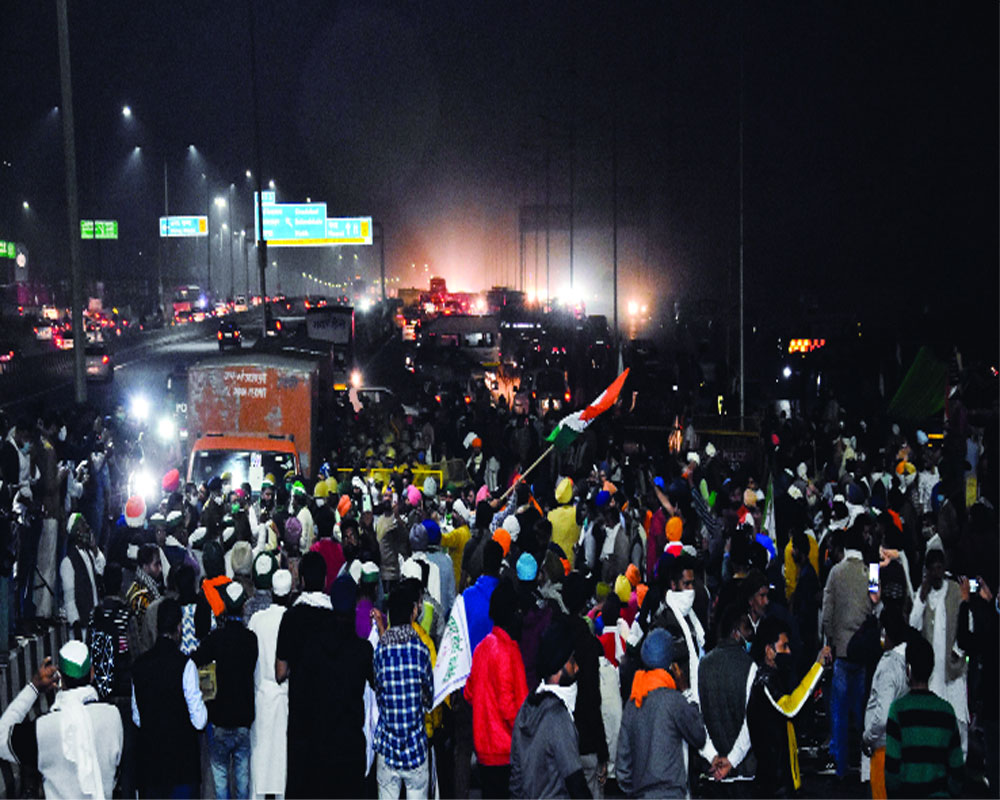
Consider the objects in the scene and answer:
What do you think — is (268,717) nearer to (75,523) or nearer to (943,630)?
(75,523)

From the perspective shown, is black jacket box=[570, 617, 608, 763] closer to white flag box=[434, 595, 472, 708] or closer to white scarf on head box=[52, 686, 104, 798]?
white flag box=[434, 595, 472, 708]

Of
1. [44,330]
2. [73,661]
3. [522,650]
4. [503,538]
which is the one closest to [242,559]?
[503,538]

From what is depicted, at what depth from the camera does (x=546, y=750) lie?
19.9 ft

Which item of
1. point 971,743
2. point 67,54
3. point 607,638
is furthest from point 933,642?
point 67,54

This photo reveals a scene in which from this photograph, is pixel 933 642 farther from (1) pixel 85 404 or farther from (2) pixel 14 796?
(1) pixel 85 404

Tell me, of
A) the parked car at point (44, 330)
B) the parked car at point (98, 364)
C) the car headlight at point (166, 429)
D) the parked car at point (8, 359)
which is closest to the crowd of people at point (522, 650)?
the car headlight at point (166, 429)

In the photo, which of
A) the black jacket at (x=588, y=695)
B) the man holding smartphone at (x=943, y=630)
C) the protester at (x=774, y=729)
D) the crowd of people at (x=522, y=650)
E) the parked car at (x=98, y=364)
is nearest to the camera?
the crowd of people at (x=522, y=650)

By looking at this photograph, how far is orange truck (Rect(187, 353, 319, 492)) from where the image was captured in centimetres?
1948

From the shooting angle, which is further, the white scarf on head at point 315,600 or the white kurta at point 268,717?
the white kurta at point 268,717

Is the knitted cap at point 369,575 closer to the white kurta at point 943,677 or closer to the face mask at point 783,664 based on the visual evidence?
the face mask at point 783,664

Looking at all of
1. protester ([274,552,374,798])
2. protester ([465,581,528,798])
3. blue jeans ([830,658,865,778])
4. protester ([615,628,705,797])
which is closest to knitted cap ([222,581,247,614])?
protester ([274,552,374,798])

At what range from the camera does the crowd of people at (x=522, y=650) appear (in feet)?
20.9

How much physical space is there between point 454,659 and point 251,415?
43.4 ft

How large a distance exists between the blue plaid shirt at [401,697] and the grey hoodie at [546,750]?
103 cm
